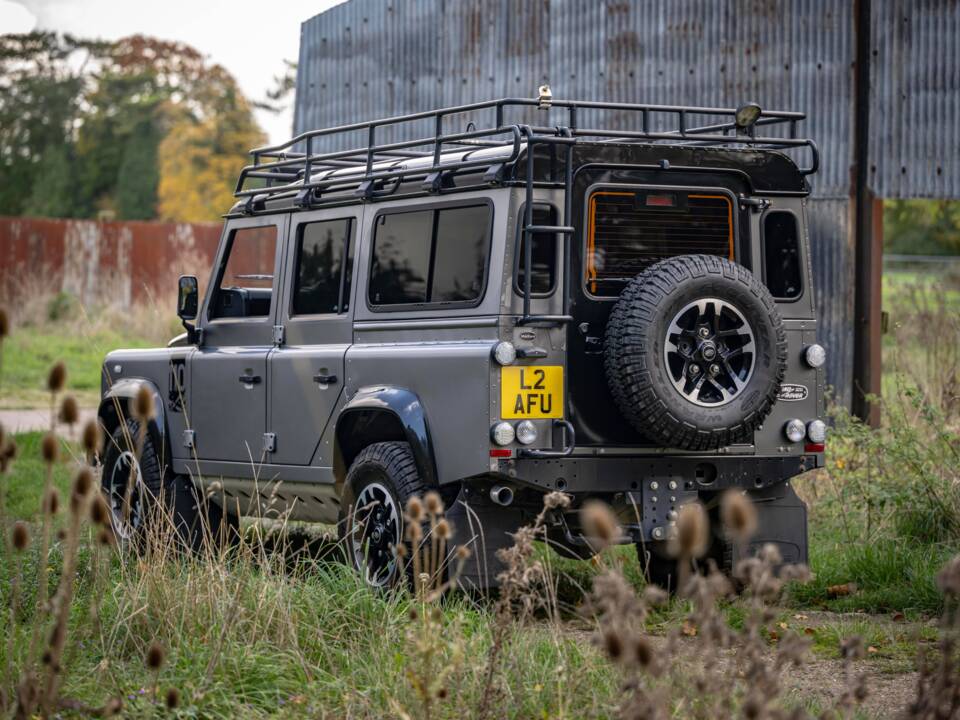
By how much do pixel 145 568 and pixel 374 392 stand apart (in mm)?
1746

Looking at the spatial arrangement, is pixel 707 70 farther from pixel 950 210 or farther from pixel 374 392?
pixel 950 210

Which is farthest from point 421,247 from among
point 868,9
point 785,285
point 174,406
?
point 868,9

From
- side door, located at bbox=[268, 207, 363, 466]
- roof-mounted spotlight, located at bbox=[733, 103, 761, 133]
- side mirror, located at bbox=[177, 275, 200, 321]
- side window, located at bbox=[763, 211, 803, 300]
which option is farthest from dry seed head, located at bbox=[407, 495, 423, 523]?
side mirror, located at bbox=[177, 275, 200, 321]

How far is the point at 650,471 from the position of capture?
23.0ft

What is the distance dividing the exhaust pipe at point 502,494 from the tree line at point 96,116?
48202mm

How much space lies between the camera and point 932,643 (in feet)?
21.6

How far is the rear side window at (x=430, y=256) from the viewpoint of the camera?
7070mm

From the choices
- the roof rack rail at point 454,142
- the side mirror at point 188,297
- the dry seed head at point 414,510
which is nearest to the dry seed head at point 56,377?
the dry seed head at point 414,510

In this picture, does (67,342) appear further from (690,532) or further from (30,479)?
(690,532)

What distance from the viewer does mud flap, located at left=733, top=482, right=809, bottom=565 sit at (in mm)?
7582

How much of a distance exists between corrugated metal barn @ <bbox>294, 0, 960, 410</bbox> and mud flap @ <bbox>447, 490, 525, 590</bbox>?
7524mm

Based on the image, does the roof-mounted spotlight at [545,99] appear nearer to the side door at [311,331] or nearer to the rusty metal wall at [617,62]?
the side door at [311,331]

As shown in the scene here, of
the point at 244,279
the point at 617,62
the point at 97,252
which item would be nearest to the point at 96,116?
the point at 97,252

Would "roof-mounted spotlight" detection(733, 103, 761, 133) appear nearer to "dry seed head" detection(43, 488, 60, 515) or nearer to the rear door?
the rear door
